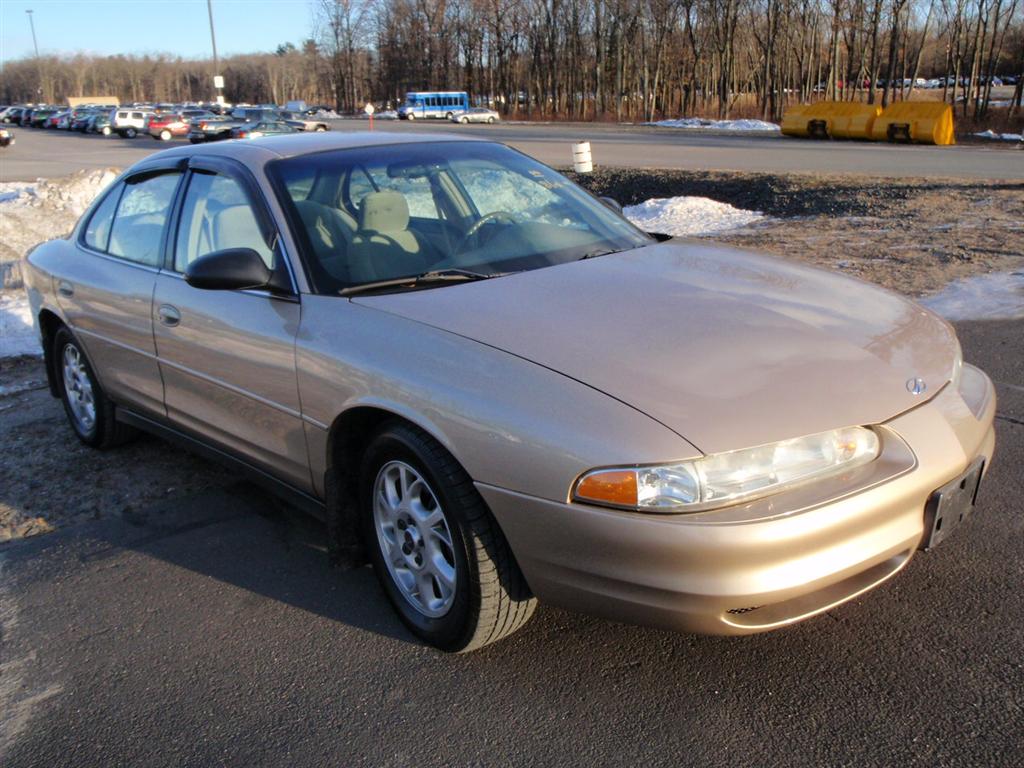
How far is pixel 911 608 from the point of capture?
122 inches

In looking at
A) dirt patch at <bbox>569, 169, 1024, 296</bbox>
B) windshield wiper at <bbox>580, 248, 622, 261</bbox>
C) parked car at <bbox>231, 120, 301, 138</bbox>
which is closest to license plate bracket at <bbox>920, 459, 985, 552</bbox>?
windshield wiper at <bbox>580, 248, 622, 261</bbox>

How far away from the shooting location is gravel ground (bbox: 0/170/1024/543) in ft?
15.2

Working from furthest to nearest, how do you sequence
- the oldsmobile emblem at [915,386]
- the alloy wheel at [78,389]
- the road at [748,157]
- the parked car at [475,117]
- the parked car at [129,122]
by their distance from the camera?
1. the parked car at [475,117]
2. the parked car at [129,122]
3. the road at [748,157]
4. the alloy wheel at [78,389]
5. the oldsmobile emblem at [915,386]

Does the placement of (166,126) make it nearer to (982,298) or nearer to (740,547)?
(982,298)

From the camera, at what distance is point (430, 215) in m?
3.88

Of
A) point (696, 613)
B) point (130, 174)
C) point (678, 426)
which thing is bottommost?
point (696, 613)

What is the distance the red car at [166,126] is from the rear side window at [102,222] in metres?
49.0

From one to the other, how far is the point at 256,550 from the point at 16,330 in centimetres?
514

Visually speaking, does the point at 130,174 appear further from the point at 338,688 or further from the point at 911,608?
the point at 911,608

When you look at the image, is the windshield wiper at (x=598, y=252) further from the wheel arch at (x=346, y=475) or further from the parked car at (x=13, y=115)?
the parked car at (x=13, y=115)

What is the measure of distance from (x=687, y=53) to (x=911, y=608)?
7230cm

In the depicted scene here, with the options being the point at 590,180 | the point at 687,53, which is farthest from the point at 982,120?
the point at 687,53

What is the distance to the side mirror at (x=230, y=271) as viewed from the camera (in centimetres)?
335

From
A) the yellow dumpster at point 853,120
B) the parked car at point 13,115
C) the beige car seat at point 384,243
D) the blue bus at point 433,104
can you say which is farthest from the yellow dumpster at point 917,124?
the parked car at point 13,115
